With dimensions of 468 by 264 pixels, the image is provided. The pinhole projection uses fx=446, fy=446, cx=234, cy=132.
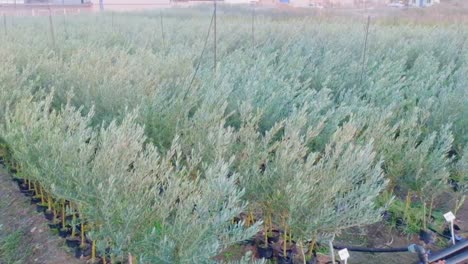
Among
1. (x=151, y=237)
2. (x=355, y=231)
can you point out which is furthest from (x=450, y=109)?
(x=151, y=237)

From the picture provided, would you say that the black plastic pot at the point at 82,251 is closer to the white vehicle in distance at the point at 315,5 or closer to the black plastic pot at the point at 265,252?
the black plastic pot at the point at 265,252

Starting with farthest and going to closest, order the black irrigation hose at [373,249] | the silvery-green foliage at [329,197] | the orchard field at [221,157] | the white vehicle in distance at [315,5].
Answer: the white vehicle in distance at [315,5]
the black irrigation hose at [373,249]
the silvery-green foliage at [329,197]
the orchard field at [221,157]

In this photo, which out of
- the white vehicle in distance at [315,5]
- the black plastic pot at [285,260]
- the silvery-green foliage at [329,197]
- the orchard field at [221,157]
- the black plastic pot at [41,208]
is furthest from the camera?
the white vehicle in distance at [315,5]

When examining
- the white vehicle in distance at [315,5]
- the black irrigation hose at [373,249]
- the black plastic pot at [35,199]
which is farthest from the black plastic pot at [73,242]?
the white vehicle in distance at [315,5]

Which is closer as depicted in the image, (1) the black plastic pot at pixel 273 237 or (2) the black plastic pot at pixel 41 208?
(1) the black plastic pot at pixel 273 237

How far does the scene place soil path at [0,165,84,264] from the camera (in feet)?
10.6

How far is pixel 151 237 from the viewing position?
7.01 feet

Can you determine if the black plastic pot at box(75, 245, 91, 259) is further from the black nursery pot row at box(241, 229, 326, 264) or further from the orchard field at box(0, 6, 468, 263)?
the black nursery pot row at box(241, 229, 326, 264)

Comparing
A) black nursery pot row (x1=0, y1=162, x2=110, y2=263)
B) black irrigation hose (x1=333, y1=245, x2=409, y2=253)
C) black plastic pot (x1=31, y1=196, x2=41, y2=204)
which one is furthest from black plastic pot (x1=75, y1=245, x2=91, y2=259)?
black irrigation hose (x1=333, y1=245, x2=409, y2=253)

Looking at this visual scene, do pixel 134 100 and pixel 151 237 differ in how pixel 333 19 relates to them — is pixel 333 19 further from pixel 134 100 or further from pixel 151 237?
pixel 151 237

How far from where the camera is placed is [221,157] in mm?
2695

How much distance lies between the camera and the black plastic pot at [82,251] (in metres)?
3.11

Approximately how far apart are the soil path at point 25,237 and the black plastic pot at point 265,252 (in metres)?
1.27

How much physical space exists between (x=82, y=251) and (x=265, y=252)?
1284 millimetres
